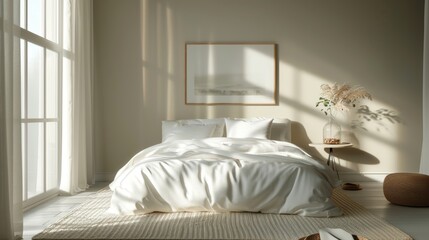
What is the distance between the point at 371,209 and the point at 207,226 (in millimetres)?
1830

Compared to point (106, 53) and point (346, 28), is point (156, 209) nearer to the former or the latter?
point (106, 53)

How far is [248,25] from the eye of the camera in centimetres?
658

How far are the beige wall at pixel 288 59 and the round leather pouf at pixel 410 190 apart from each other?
1.84 meters

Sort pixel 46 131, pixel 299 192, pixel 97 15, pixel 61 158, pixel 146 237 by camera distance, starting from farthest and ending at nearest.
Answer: pixel 97 15 → pixel 61 158 → pixel 46 131 → pixel 299 192 → pixel 146 237

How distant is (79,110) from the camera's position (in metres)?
5.80

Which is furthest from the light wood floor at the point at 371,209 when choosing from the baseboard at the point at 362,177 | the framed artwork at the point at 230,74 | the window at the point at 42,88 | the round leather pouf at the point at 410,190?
the framed artwork at the point at 230,74

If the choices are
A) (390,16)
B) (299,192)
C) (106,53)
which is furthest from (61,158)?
(390,16)

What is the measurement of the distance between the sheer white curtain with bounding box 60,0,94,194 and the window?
0.10 meters

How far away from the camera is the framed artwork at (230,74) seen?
657cm

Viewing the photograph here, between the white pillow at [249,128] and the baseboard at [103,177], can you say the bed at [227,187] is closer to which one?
the white pillow at [249,128]

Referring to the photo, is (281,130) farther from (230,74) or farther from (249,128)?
(230,74)

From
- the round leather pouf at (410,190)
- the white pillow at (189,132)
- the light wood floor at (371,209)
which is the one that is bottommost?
the light wood floor at (371,209)

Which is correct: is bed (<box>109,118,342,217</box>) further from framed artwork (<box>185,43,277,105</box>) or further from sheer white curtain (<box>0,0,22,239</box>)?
framed artwork (<box>185,43,277,105</box>)

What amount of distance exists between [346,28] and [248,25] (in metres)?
1.41
